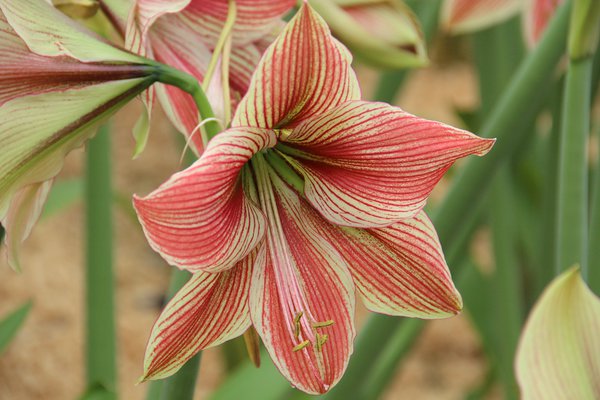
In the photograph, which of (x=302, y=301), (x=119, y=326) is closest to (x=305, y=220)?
(x=302, y=301)

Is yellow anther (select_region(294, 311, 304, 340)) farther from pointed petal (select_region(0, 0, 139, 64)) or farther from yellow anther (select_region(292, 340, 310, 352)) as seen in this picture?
pointed petal (select_region(0, 0, 139, 64))

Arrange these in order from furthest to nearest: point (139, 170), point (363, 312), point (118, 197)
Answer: point (139, 170) → point (363, 312) → point (118, 197)

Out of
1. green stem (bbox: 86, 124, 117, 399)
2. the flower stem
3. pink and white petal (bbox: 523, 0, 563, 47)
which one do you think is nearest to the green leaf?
green stem (bbox: 86, 124, 117, 399)

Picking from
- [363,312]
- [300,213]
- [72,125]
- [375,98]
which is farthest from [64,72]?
[363,312]

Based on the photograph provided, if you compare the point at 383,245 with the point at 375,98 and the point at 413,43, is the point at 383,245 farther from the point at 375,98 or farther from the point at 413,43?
the point at 375,98

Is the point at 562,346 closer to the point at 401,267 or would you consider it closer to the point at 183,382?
the point at 401,267

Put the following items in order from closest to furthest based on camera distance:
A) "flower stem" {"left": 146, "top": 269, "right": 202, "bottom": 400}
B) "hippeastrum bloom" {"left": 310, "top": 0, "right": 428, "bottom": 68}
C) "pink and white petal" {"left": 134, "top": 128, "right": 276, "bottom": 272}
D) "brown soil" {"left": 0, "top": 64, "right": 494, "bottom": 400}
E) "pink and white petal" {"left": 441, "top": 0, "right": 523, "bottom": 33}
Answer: "pink and white petal" {"left": 134, "top": 128, "right": 276, "bottom": 272} < "flower stem" {"left": 146, "top": 269, "right": 202, "bottom": 400} < "hippeastrum bloom" {"left": 310, "top": 0, "right": 428, "bottom": 68} < "pink and white petal" {"left": 441, "top": 0, "right": 523, "bottom": 33} < "brown soil" {"left": 0, "top": 64, "right": 494, "bottom": 400}
